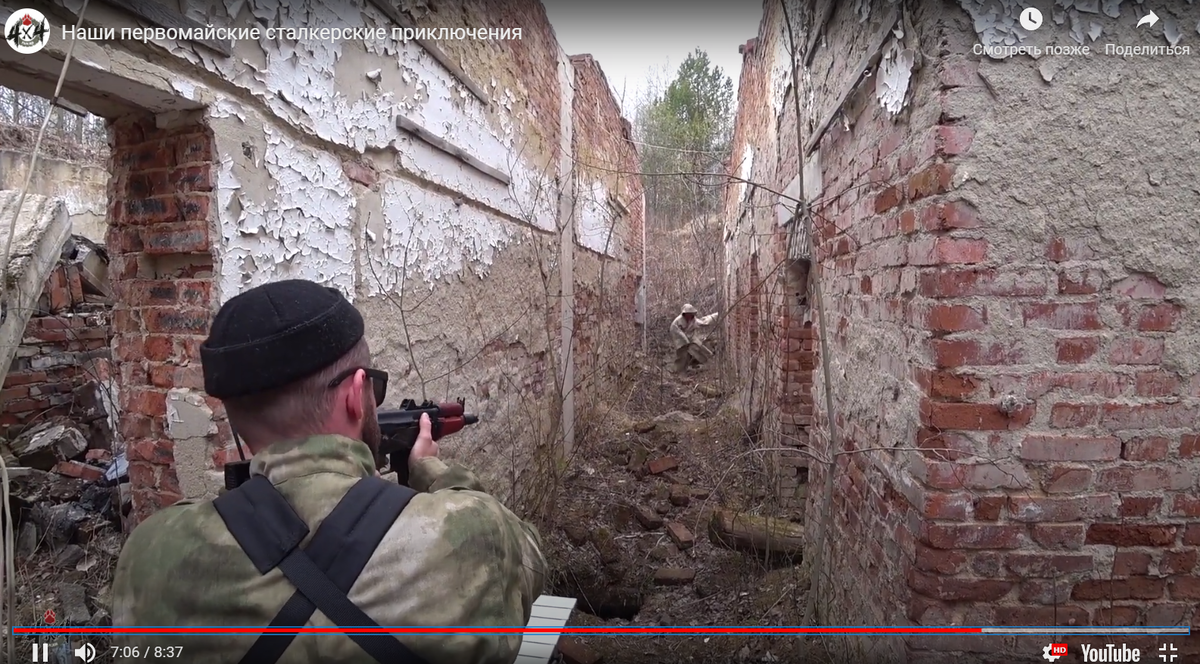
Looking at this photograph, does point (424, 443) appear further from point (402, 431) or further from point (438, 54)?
point (438, 54)

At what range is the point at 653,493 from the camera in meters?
5.05

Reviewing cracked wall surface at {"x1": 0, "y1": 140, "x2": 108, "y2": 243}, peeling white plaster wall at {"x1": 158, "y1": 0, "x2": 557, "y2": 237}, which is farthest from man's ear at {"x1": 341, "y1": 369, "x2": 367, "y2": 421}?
cracked wall surface at {"x1": 0, "y1": 140, "x2": 108, "y2": 243}

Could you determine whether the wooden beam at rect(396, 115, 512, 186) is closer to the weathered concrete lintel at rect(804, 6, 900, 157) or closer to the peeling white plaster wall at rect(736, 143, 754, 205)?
the weathered concrete lintel at rect(804, 6, 900, 157)

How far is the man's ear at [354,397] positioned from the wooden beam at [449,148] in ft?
6.60

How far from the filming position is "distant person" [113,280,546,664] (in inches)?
41.1

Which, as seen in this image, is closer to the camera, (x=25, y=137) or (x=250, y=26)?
(x=250, y=26)

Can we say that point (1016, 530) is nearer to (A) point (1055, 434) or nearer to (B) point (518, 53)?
(A) point (1055, 434)

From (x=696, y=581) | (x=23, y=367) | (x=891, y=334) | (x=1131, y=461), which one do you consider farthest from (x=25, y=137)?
(x=1131, y=461)

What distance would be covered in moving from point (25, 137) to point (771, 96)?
36.8ft

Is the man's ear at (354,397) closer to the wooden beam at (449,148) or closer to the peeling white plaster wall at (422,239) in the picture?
the peeling white plaster wall at (422,239)

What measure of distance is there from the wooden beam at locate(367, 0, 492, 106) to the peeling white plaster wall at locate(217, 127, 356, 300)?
85 cm

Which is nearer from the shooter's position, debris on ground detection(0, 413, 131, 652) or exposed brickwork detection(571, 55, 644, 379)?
debris on ground detection(0, 413, 131, 652)

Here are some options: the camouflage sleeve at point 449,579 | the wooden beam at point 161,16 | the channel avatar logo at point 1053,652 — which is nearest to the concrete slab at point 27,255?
the wooden beam at point 161,16

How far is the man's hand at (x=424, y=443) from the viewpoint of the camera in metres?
1.59
